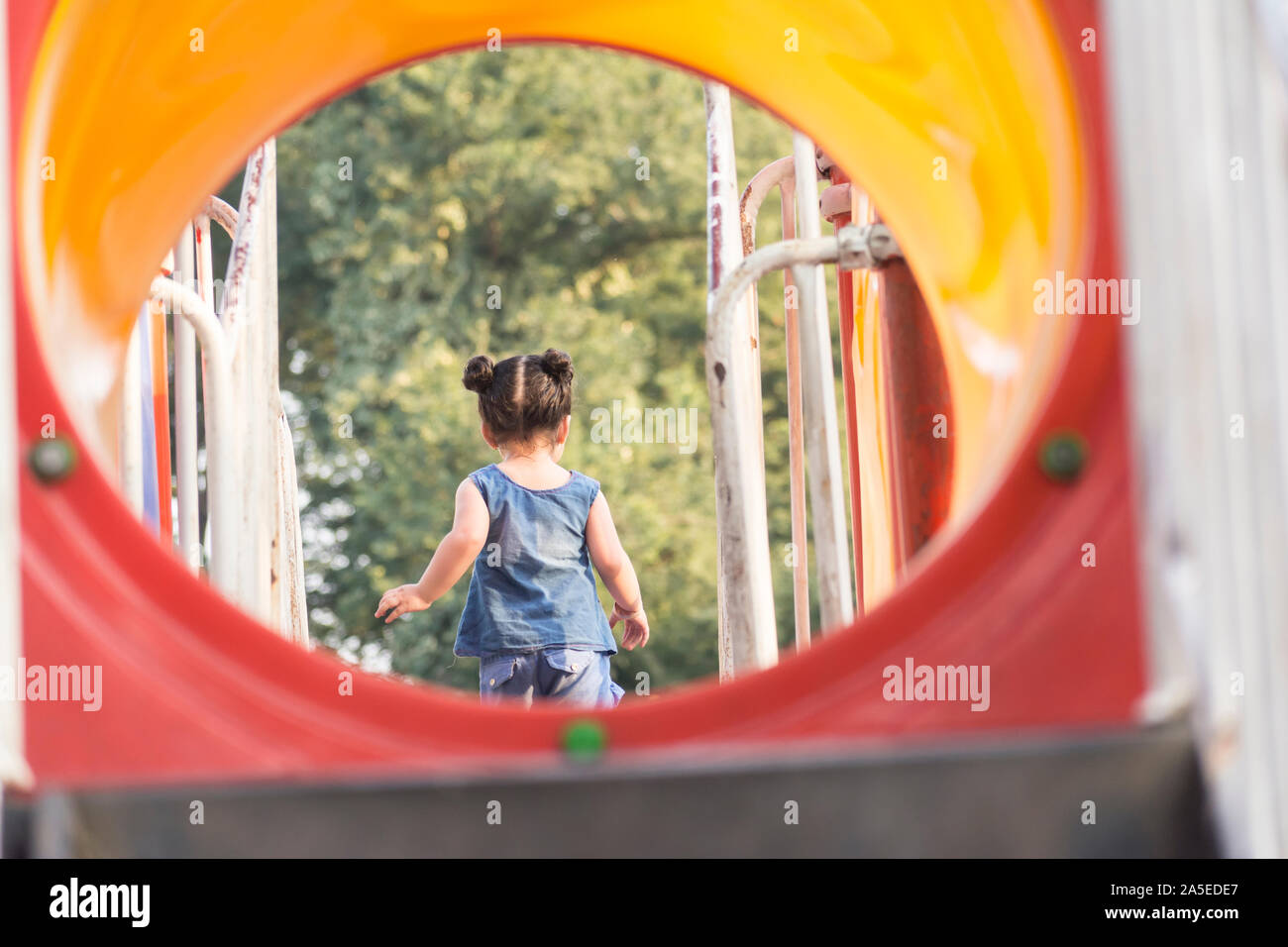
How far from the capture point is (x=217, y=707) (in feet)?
4.45

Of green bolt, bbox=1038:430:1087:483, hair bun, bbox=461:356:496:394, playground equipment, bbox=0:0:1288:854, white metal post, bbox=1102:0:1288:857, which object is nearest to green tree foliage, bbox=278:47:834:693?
hair bun, bbox=461:356:496:394

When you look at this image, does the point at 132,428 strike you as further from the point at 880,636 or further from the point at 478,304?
the point at 478,304

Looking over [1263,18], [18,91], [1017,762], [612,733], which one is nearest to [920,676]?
[1017,762]

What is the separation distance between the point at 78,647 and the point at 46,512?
14 cm

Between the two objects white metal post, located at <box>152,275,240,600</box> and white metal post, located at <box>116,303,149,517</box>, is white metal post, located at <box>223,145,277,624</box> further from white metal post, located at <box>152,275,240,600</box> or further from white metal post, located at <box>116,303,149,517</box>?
white metal post, located at <box>116,303,149,517</box>

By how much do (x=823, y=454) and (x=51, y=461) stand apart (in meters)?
1.13

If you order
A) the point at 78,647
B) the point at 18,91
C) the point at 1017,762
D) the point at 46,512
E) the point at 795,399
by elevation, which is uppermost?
the point at 18,91

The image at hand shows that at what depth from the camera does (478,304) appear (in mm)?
10836

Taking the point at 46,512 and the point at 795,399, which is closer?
the point at 46,512

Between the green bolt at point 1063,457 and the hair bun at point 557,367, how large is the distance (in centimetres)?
188

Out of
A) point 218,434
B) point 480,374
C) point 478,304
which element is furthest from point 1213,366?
point 478,304

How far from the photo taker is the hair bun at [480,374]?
3.18 m

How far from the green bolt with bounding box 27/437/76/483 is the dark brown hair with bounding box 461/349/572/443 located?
5.63 feet
